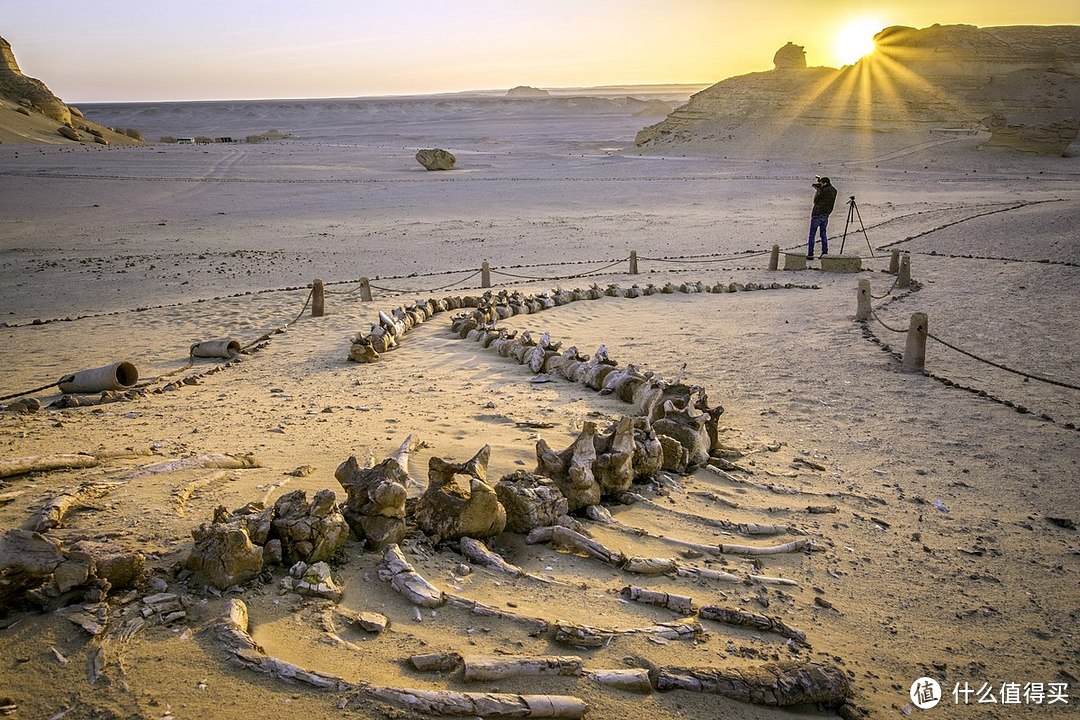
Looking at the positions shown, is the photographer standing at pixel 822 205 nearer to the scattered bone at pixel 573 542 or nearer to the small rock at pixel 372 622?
the scattered bone at pixel 573 542

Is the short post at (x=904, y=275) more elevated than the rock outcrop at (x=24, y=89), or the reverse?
the rock outcrop at (x=24, y=89)

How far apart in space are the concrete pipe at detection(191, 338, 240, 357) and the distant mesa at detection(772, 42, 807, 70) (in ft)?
197

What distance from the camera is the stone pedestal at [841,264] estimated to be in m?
15.5

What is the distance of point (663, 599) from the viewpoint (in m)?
3.77

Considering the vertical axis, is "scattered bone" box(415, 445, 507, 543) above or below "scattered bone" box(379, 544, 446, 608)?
above

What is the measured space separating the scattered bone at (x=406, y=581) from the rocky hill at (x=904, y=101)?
4336 cm

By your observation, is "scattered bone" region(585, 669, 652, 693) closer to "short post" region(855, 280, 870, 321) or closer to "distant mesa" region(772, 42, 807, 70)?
"short post" region(855, 280, 870, 321)

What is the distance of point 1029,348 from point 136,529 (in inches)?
377

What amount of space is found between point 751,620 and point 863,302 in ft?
27.1

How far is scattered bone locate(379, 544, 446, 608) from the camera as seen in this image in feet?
11.6

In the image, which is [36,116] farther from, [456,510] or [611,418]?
[456,510]

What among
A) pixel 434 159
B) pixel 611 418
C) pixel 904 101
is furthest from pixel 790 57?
pixel 611 418

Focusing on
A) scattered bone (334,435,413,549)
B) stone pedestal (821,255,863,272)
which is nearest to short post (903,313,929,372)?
scattered bone (334,435,413,549)

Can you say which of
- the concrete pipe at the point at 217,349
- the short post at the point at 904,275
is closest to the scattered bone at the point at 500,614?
the concrete pipe at the point at 217,349
